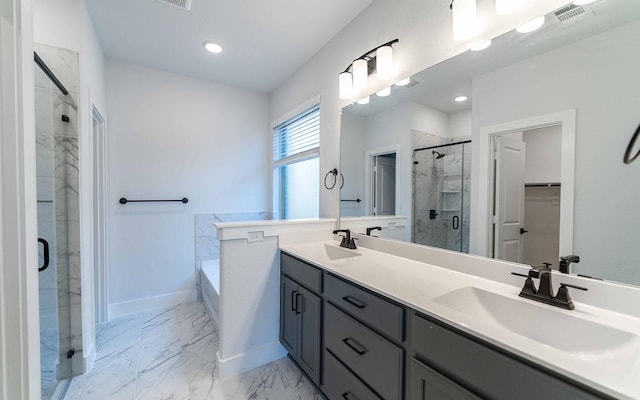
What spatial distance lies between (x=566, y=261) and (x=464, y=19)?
3.79ft

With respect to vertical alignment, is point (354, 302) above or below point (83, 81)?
below

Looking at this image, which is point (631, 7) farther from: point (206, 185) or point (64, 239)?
point (206, 185)

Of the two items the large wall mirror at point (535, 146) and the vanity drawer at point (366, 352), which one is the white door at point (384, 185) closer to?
the large wall mirror at point (535, 146)

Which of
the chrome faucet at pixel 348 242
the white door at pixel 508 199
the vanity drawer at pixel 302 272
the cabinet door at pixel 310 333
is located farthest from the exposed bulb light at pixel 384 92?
the cabinet door at pixel 310 333

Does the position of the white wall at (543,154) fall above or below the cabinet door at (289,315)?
above

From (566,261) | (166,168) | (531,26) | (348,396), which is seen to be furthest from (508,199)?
(166,168)

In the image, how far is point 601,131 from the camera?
36.5 inches

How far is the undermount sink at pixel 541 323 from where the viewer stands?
77cm

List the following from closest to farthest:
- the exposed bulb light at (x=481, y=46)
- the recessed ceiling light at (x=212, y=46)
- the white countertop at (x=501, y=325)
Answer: the white countertop at (x=501, y=325) → the exposed bulb light at (x=481, y=46) → the recessed ceiling light at (x=212, y=46)

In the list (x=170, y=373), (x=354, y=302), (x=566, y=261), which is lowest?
(x=170, y=373)

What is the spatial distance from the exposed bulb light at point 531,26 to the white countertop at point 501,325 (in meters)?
1.10

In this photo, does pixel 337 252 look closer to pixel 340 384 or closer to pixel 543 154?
pixel 340 384

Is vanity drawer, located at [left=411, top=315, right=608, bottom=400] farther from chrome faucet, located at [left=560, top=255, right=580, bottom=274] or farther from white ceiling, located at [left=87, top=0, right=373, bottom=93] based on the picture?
white ceiling, located at [left=87, top=0, right=373, bottom=93]

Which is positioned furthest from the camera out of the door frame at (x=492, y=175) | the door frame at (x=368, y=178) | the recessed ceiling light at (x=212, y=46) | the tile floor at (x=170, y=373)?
the recessed ceiling light at (x=212, y=46)
